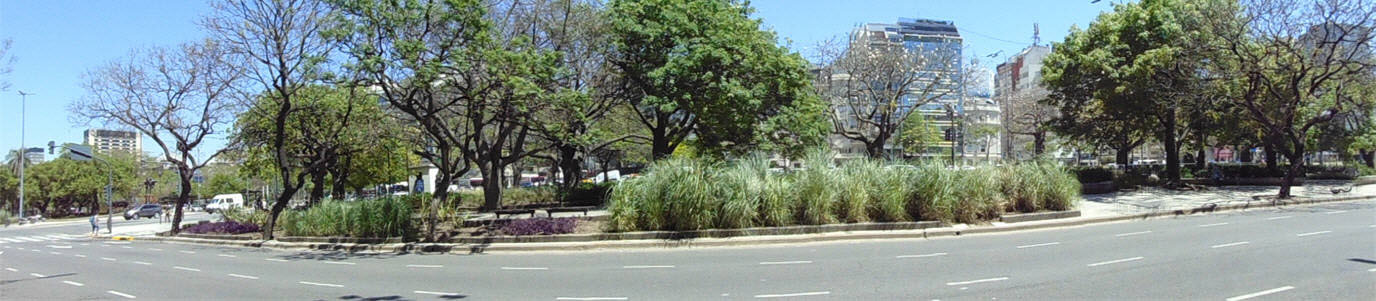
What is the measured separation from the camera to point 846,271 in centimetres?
1061

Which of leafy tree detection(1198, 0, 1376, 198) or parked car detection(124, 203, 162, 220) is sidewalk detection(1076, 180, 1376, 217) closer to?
leafy tree detection(1198, 0, 1376, 198)

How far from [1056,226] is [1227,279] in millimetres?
8060

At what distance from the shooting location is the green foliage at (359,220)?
17891mm

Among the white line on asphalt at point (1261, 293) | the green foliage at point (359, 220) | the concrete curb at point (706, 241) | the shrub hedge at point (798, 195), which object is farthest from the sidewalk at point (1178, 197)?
the green foliage at point (359, 220)

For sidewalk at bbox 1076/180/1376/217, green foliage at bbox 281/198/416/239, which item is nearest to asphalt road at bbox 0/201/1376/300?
green foliage at bbox 281/198/416/239

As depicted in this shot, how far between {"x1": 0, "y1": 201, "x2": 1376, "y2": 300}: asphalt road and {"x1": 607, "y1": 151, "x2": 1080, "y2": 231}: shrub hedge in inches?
48.2

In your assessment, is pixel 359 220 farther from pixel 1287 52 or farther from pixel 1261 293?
pixel 1287 52

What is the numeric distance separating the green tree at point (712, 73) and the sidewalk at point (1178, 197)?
8737mm

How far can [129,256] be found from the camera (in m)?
18.5

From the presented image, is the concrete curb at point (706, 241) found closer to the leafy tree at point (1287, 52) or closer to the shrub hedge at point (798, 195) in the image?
the shrub hedge at point (798, 195)

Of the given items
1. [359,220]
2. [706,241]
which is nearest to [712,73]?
[706,241]

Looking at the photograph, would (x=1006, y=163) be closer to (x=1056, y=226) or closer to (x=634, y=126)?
(x=1056, y=226)

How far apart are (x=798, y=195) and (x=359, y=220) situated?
10600 millimetres

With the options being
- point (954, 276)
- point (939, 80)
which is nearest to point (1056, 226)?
point (954, 276)
